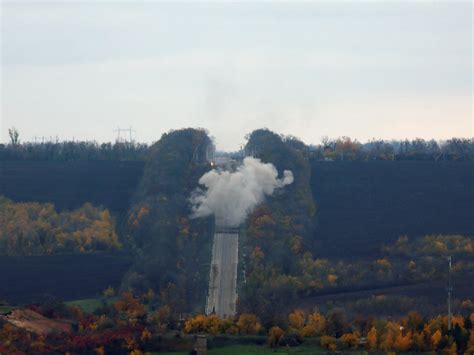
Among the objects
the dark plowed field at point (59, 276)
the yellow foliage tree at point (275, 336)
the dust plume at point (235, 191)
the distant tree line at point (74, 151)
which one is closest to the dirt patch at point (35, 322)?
the dark plowed field at point (59, 276)

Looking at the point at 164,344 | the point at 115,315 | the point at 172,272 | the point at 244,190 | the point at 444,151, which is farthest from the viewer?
the point at 444,151

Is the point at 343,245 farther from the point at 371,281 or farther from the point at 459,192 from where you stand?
the point at 459,192

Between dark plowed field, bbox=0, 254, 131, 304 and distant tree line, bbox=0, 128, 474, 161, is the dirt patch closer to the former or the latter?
dark plowed field, bbox=0, 254, 131, 304

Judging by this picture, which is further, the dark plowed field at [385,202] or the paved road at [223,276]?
the dark plowed field at [385,202]

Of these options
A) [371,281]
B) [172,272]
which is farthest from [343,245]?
[172,272]

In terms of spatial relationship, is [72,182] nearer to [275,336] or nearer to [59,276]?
[59,276]

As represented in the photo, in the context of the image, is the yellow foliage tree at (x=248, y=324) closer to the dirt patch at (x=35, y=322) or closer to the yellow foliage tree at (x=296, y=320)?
the yellow foliage tree at (x=296, y=320)
